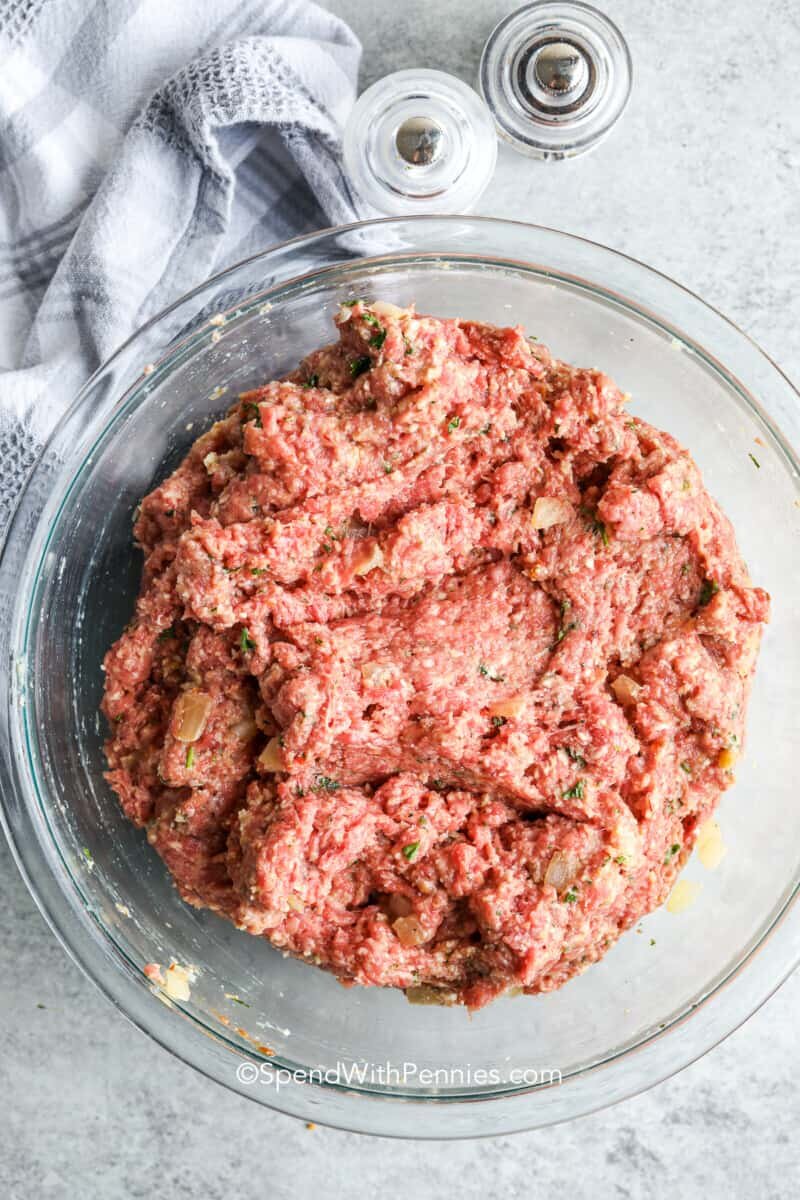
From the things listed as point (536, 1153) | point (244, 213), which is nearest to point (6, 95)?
point (244, 213)

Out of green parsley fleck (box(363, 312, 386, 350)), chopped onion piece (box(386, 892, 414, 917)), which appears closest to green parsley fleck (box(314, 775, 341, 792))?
chopped onion piece (box(386, 892, 414, 917))

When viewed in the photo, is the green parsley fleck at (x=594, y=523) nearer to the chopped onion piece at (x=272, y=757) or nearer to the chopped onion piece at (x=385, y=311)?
the chopped onion piece at (x=385, y=311)

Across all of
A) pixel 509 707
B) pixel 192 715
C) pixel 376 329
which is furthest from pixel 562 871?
pixel 376 329

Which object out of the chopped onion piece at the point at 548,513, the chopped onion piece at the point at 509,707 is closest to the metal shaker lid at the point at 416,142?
the chopped onion piece at the point at 548,513

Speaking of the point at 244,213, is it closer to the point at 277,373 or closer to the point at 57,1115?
the point at 277,373

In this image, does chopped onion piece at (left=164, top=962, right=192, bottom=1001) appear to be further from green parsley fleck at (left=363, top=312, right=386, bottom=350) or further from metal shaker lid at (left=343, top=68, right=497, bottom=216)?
metal shaker lid at (left=343, top=68, right=497, bottom=216)

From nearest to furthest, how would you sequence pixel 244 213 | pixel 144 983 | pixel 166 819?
pixel 166 819 < pixel 144 983 < pixel 244 213
